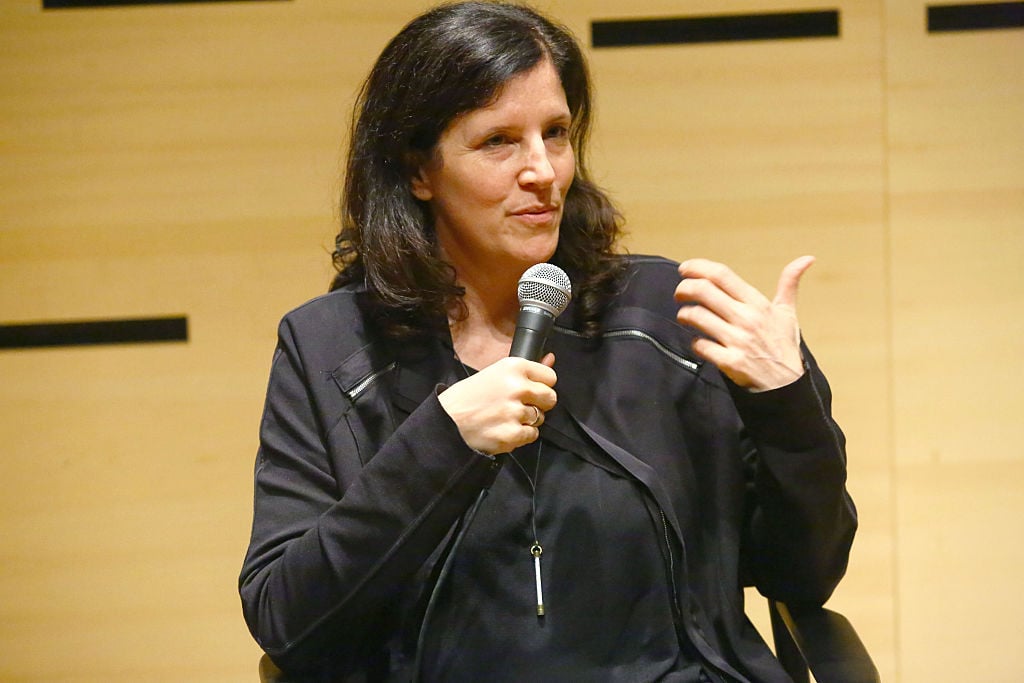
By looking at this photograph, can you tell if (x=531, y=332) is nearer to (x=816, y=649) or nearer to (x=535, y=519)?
(x=535, y=519)

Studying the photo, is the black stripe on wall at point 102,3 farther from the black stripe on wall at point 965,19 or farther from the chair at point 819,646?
the chair at point 819,646

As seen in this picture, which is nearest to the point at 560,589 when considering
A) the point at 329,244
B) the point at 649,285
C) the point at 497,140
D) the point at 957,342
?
the point at 649,285

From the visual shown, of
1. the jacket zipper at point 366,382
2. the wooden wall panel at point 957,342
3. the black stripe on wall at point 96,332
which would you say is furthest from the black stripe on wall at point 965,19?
the black stripe on wall at point 96,332

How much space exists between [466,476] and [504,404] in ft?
0.38

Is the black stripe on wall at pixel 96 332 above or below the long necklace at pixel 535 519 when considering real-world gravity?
above

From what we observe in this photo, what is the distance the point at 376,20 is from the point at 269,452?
112 cm

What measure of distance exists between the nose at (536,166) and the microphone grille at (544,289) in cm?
17

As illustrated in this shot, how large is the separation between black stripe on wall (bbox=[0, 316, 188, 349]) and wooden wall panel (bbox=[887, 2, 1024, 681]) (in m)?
1.56

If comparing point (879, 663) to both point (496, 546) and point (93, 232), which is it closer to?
point (496, 546)

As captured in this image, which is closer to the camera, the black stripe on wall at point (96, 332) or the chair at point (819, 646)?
the chair at point (819, 646)

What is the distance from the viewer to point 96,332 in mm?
2389

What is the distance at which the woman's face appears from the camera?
4.87 ft

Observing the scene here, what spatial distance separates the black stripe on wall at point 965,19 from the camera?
2.31 m

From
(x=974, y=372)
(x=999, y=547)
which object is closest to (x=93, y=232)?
(x=974, y=372)
